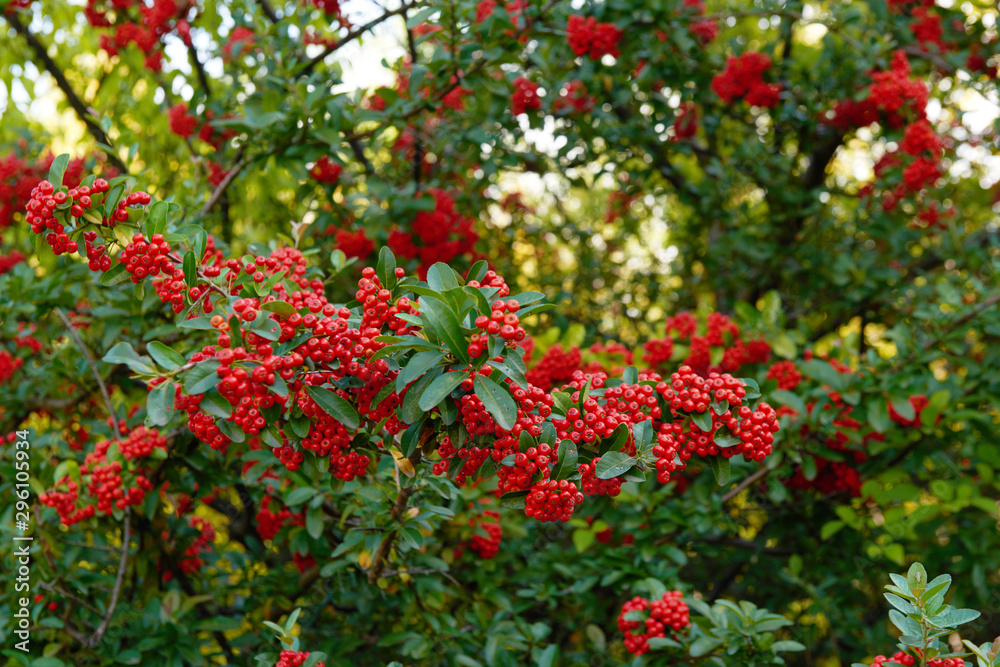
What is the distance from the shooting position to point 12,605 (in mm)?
2670

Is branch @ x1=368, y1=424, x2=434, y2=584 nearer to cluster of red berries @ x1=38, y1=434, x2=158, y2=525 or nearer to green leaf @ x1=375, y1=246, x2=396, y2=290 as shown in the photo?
green leaf @ x1=375, y1=246, x2=396, y2=290

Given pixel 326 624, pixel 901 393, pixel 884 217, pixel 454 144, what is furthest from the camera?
pixel 884 217

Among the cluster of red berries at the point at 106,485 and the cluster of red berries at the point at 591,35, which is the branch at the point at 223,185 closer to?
the cluster of red berries at the point at 106,485

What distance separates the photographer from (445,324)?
156cm

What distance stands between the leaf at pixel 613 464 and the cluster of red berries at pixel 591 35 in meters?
2.69

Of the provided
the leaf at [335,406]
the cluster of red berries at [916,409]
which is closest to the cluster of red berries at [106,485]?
the leaf at [335,406]

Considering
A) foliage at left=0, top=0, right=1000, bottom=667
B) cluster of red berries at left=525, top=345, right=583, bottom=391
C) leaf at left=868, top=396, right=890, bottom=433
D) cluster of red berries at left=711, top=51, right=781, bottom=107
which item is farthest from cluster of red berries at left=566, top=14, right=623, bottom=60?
leaf at left=868, top=396, right=890, bottom=433

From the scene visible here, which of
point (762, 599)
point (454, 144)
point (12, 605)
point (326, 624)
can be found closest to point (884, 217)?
point (762, 599)

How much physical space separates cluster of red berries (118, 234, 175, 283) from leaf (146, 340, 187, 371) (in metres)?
0.26

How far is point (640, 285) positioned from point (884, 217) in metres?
1.66

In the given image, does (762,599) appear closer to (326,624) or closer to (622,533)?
(622,533)

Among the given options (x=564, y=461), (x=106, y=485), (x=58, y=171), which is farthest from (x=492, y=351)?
(x=106, y=485)

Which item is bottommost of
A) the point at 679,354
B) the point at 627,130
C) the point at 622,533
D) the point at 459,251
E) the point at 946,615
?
the point at 622,533

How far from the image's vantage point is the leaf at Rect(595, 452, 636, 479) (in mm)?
1658
